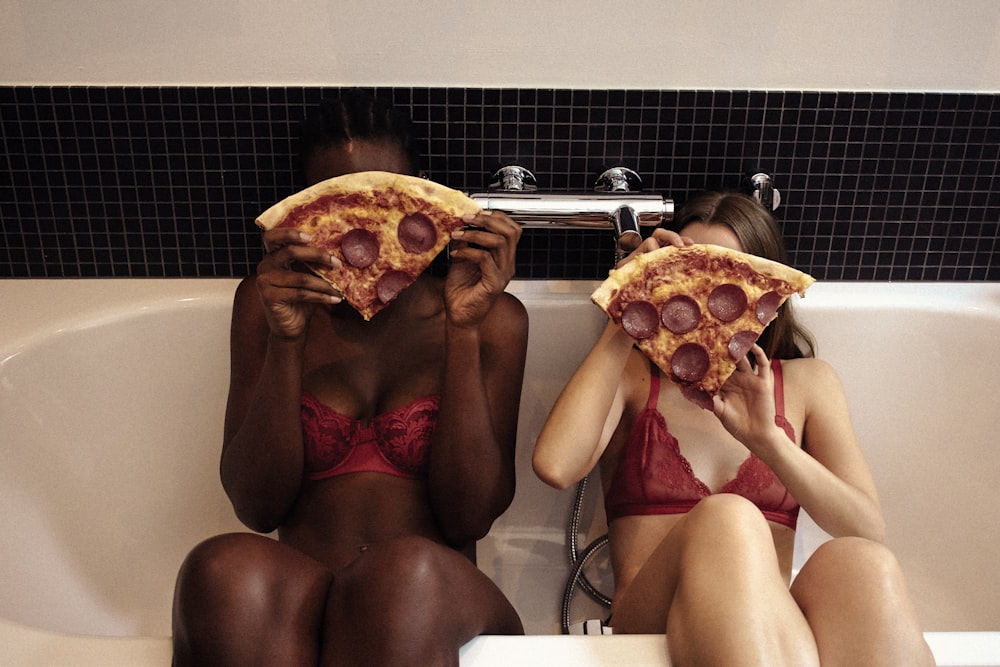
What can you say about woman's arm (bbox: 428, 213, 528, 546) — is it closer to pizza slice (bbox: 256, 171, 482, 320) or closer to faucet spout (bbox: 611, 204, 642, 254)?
pizza slice (bbox: 256, 171, 482, 320)

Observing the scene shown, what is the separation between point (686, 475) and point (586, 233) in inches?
21.4

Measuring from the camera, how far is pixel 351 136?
4.27 ft

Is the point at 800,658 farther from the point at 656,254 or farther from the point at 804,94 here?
the point at 804,94

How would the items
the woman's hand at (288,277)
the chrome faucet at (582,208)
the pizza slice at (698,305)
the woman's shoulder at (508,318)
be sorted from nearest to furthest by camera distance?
the woman's hand at (288,277) → the pizza slice at (698,305) → the woman's shoulder at (508,318) → the chrome faucet at (582,208)

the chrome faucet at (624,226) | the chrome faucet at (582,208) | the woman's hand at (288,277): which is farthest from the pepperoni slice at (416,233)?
the chrome faucet at (624,226)

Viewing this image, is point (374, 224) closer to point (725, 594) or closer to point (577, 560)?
point (725, 594)

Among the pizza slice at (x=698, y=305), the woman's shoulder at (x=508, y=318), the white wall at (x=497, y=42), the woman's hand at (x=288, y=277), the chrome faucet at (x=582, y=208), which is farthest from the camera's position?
the white wall at (x=497, y=42)

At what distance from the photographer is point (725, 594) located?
1.04 metres

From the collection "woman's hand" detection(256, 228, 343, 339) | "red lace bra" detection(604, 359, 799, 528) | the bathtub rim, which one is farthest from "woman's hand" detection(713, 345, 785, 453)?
"woman's hand" detection(256, 228, 343, 339)

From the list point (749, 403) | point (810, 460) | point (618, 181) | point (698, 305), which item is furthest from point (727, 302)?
point (618, 181)

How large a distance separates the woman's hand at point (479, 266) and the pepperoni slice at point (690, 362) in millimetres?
263

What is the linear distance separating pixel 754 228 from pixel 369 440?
0.67 metres

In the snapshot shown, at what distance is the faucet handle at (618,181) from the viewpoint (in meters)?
1.64

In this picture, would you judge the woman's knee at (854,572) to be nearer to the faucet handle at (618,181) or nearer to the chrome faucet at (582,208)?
the chrome faucet at (582,208)
